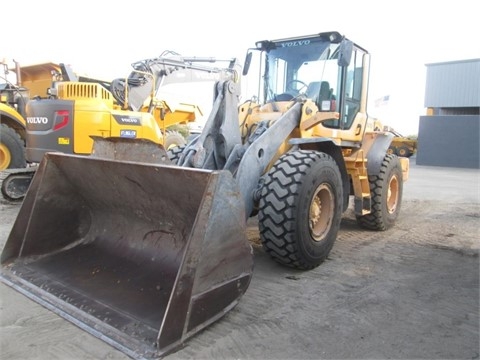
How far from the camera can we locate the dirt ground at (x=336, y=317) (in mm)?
2523

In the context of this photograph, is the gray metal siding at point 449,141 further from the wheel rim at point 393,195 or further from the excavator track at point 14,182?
the excavator track at point 14,182

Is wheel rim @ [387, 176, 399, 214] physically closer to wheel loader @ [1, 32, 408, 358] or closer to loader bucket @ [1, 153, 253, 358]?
wheel loader @ [1, 32, 408, 358]

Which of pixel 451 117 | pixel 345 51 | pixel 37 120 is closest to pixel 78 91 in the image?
pixel 37 120

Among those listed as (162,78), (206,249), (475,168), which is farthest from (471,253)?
(475,168)

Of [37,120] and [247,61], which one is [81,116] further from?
[247,61]

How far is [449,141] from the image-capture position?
2389 cm

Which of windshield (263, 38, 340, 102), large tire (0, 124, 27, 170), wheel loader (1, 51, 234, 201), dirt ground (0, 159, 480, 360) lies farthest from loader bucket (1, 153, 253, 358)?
large tire (0, 124, 27, 170)

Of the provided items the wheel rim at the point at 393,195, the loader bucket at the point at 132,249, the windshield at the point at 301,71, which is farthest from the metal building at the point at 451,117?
the loader bucket at the point at 132,249

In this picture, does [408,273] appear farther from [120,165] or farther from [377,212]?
[120,165]

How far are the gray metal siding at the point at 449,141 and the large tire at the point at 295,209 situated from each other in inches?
884

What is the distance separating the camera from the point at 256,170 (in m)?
3.90

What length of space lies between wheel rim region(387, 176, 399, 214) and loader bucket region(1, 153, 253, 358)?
3863mm

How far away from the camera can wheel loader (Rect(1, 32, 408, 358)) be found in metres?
2.62

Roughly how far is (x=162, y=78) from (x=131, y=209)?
19.5ft
